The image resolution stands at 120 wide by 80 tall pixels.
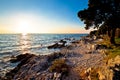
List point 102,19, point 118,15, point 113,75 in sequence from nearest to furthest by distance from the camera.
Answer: point 113,75 → point 118,15 → point 102,19

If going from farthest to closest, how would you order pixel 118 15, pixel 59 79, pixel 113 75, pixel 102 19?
pixel 102 19, pixel 118 15, pixel 59 79, pixel 113 75

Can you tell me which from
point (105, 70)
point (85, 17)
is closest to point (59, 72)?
point (105, 70)

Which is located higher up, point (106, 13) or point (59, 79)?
point (106, 13)

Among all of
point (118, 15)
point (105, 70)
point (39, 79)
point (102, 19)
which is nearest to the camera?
point (105, 70)

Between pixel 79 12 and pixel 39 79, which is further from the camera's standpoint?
pixel 79 12

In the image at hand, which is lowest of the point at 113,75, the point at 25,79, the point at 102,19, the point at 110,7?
the point at 25,79

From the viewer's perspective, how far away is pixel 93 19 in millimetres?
27016

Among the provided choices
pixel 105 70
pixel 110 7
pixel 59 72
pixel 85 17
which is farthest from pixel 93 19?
pixel 105 70

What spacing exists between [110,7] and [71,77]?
17168mm

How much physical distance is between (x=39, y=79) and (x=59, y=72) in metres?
1.82

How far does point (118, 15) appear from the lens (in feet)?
81.8

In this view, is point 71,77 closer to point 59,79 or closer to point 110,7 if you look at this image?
point 59,79

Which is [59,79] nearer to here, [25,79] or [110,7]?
[25,79]

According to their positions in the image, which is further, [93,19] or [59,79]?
[93,19]
